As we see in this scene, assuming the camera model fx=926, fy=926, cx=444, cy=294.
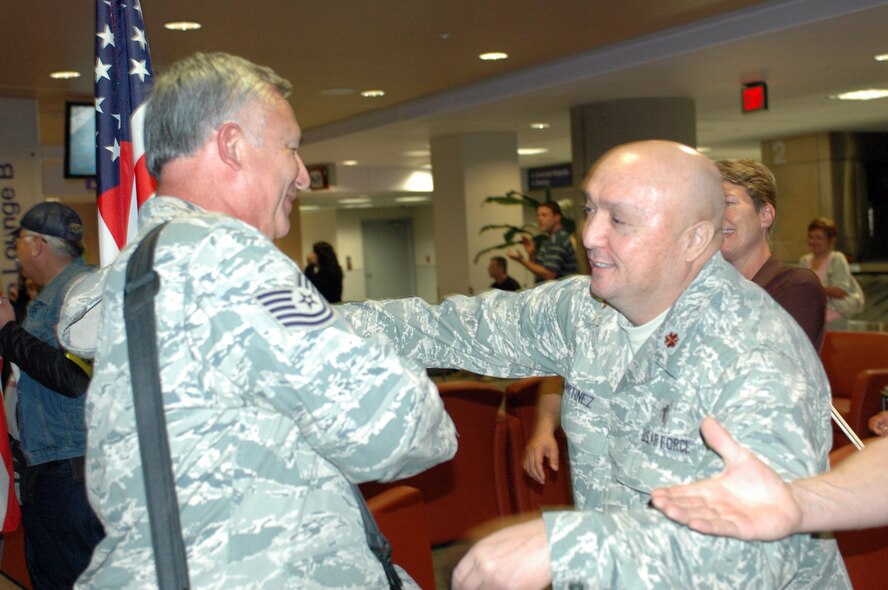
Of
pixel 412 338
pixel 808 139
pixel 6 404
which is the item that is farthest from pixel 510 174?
pixel 412 338

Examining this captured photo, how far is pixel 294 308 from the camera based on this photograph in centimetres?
130

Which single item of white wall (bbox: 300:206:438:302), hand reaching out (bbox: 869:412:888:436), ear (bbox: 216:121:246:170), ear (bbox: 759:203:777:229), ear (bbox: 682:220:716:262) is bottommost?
hand reaching out (bbox: 869:412:888:436)

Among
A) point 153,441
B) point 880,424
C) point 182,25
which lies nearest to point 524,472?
point 880,424

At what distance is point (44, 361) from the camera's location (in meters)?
3.27

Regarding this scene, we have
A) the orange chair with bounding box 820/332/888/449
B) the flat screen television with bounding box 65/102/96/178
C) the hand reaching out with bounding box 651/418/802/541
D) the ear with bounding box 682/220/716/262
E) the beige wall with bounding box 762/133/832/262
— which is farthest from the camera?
the beige wall with bounding box 762/133/832/262

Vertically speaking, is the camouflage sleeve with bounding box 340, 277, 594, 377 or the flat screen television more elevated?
the flat screen television

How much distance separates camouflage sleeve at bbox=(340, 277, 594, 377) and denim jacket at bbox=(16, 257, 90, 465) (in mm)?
1718

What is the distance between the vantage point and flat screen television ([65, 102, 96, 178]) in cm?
911

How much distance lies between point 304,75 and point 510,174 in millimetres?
5432

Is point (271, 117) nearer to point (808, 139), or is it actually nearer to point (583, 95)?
point (583, 95)

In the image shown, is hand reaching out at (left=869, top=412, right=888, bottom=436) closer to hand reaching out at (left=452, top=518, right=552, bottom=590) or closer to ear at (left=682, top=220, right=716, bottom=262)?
ear at (left=682, top=220, right=716, bottom=262)

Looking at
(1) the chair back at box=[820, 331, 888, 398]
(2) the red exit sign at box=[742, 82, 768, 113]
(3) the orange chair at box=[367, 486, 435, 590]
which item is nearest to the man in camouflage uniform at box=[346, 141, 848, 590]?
(3) the orange chair at box=[367, 486, 435, 590]

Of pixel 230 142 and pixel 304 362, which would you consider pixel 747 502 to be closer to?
pixel 304 362

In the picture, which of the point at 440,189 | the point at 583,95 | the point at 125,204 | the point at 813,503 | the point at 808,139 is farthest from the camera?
the point at 808,139
